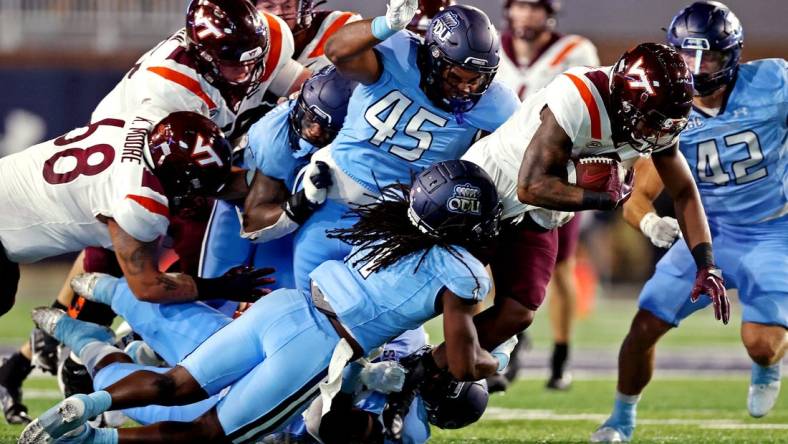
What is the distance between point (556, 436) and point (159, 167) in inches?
80.1

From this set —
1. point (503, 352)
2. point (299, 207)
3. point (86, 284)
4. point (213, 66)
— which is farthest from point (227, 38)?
point (503, 352)

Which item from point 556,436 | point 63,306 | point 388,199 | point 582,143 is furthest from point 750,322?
point 63,306

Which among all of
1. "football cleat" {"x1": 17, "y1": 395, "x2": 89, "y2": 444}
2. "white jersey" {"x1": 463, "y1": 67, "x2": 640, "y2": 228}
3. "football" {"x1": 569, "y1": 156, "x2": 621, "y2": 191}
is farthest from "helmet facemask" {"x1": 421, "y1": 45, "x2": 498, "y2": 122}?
"football cleat" {"x1": 17, "y1": 395, "x2": 89, "y2": 444}

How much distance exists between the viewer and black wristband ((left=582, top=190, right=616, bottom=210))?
407 cm

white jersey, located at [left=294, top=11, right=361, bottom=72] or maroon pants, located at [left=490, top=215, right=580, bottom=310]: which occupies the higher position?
white jersey, located at [left=294, top=11, right=361, bottom=72]

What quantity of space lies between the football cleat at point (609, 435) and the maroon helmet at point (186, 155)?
1.88 meters

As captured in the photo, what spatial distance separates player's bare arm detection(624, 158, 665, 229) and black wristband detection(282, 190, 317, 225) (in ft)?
4.80

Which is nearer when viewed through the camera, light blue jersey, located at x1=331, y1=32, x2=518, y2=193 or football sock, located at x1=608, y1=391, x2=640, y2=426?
light blue jersey, located at x1=331, y1=32, x2=518, y2=193

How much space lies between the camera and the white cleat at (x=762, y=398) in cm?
511

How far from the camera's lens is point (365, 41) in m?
4.29

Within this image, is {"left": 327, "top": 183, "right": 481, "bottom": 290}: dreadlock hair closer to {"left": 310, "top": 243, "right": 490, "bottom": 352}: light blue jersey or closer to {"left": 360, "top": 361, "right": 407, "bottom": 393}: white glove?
{"left": 310, "top": 243, "right": 490, "bottom": 352}: light blue jersey

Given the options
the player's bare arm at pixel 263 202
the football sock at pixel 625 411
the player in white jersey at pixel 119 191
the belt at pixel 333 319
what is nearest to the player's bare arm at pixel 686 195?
the football sock at pixel 625 411

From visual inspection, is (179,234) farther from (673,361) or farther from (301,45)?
(673,361)

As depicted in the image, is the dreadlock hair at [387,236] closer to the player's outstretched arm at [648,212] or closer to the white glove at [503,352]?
the white glove at [503,352]
